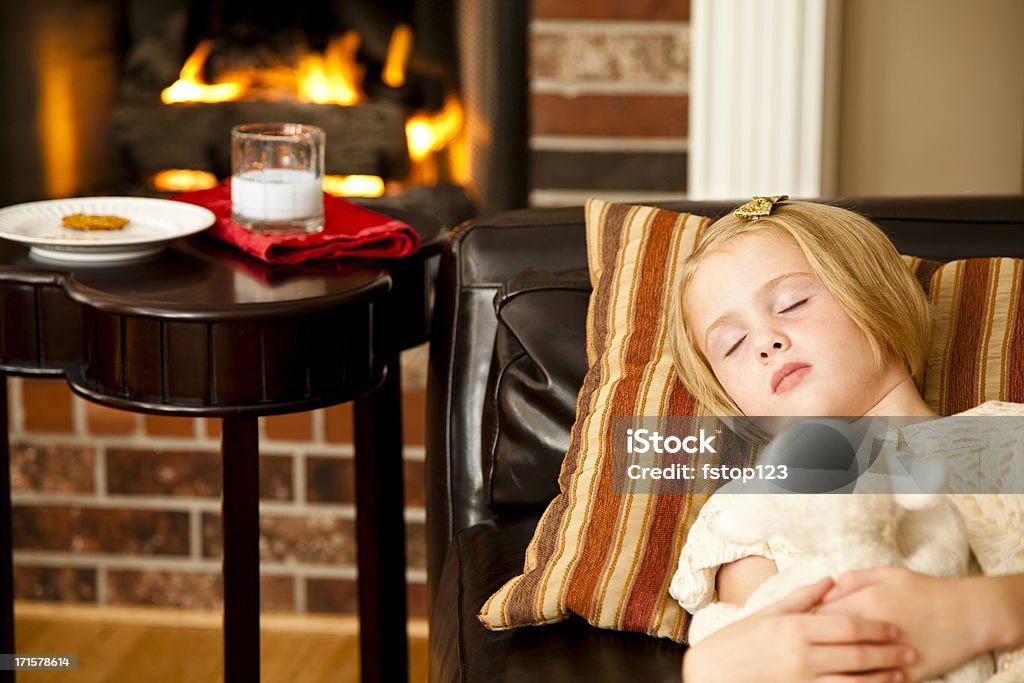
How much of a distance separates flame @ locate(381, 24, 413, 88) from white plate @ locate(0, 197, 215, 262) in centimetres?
85

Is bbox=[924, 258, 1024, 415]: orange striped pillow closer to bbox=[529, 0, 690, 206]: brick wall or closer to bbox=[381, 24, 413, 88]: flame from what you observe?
bbox=[529, 0, 690, 206]: brick wall

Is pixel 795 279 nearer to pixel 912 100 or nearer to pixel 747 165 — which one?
pixel 747 165

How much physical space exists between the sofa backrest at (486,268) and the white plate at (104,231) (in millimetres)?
294

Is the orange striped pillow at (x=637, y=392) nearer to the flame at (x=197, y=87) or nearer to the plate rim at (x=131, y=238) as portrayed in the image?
the plate rim at (x=131, y=238)

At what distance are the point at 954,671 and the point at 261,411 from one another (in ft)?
2.21

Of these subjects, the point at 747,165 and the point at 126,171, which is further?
the point at 126,171

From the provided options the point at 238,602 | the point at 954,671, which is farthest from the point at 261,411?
the point at 954,671

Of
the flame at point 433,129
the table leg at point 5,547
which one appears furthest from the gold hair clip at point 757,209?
the flame at point 433,129

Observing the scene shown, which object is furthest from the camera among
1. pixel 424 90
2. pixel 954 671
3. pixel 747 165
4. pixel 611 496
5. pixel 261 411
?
pixel 424 90

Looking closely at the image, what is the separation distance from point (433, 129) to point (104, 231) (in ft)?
3.15

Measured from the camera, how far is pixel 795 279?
1.04m

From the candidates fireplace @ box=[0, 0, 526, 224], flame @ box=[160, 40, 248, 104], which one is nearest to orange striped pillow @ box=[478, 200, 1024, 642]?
fireplace @ box=[0, 0, 526, 224]

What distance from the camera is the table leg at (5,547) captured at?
146cm

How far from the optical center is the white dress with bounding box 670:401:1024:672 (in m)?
A: 0.91
